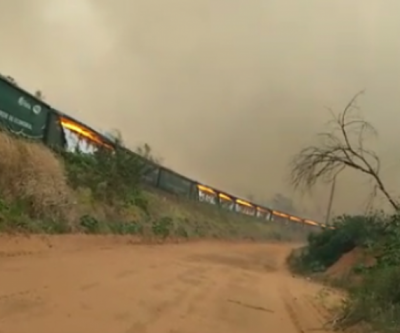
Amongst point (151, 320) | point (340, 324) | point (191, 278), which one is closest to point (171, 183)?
point (191, 278)

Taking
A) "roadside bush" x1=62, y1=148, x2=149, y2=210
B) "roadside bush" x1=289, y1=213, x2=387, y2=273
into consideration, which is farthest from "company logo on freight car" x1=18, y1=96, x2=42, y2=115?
"roadside bush" x1=289, y1=213, x2=387, y2=273

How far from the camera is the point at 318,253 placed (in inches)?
1179

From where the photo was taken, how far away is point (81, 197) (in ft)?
68.5

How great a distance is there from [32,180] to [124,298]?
840cm

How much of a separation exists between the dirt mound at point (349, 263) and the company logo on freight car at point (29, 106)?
39.3 feet

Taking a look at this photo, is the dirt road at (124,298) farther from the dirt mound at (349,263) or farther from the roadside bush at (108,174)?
the dirt mound at (349,263)

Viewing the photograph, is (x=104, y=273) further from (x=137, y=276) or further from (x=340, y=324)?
(x=340, y=324)

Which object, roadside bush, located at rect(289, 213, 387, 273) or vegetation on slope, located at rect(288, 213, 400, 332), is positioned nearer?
vegetation on slope, located at rect(288, 213, 400, 332)

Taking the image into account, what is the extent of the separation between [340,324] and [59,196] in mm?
9806

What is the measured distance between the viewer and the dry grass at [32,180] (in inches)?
612

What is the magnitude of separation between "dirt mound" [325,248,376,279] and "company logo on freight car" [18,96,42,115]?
472 inches

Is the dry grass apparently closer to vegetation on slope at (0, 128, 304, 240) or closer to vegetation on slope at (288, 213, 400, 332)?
vegetation on slope at (0, 128, 304, 240)

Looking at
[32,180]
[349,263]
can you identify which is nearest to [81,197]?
[32,180]

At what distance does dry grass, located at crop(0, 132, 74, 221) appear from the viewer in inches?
612
